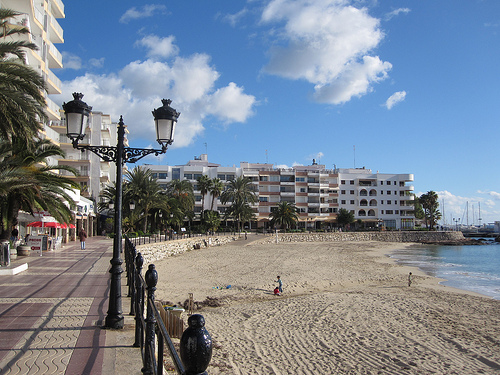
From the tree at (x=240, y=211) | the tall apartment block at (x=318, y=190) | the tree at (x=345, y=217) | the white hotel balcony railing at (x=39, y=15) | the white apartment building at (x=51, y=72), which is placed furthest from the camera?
the tree at (x=345, y=217)

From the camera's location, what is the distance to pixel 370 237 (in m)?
71.5

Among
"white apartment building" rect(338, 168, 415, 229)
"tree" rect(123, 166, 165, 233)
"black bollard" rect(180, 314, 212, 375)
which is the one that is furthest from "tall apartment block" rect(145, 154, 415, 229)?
"black bollard" rect(180, 314, 212, 375)

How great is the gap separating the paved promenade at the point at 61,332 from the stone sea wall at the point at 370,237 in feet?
152

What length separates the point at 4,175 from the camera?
14844 millimetres

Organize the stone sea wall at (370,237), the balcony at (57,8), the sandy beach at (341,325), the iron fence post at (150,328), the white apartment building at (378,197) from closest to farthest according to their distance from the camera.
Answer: the iron fence post at (150,328) → the sandy beach at (341,325) → the balcony at (57,8) → the stone sea wall at (370,237) → the white apartment building at (378,197)

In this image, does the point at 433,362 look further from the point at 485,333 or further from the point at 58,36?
the point at 58,36

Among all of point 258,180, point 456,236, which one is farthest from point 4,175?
point 456,236

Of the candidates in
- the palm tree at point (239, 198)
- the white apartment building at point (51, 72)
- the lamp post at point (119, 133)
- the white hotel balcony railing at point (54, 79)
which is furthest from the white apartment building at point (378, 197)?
the lamp post at point (119, 133)

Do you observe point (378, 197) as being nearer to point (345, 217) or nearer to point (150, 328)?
point (345, 217)

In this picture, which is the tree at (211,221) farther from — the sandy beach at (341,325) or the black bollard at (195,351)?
the black bollard at (195,351)

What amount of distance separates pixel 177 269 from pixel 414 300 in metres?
14.4

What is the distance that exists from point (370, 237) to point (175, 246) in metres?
46.7

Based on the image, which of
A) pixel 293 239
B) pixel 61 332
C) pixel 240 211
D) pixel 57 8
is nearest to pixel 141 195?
pixel 57 8

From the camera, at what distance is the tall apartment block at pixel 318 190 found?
7219 cm
